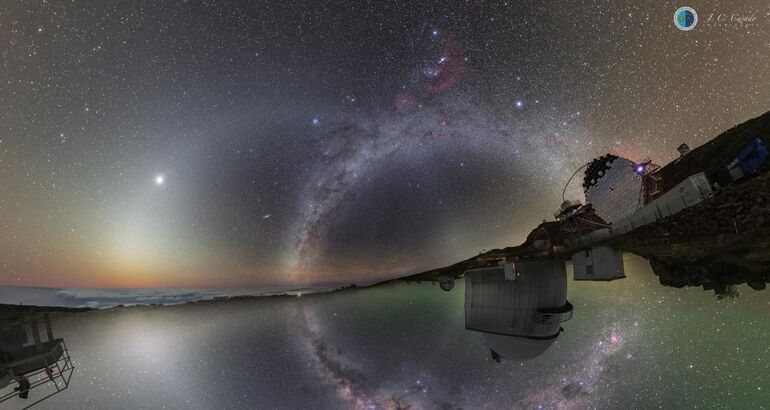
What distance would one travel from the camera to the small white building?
57.7 feet

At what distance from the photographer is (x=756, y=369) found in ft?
98.0

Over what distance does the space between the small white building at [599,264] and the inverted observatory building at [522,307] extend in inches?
65.9

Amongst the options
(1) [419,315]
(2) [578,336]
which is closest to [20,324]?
(2) [578,336]

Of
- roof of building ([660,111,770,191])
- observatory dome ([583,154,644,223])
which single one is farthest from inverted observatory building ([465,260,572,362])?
roof of building ([660,111,770,191])

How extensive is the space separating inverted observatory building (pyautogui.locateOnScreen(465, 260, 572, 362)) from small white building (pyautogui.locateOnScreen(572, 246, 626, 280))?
1.67 metres

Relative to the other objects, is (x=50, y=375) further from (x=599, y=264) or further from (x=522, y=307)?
(x=599, y=264)

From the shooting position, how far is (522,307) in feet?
64.9

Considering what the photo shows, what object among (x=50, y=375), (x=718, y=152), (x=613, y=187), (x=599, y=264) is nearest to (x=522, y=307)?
(x=599, y=264)

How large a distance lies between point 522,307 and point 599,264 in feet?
18.0

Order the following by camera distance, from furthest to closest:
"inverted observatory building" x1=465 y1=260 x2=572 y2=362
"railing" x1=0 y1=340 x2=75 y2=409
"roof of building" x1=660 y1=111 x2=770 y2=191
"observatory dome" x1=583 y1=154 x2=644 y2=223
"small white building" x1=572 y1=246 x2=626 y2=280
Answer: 1. "roof of building" x1=660 y1=111 x2=770 y2=191
2. "observatory dome" x1=583 y1=154 x2=644 y2=223
3. "inverted observatory building" x1=465 y1=260 x2=572 y2=362
4. "small white building" x1=572 y1=246 x2=626 y2=280
5. "railing" x1=0 y1=340 x2=75 y2=409

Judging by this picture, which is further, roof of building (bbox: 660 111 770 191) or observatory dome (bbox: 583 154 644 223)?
roof of building (bbox: 660 111 770 191)

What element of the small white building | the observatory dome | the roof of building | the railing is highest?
the roof of building

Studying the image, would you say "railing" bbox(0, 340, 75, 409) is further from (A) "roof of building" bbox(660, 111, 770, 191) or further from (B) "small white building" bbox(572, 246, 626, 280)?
(A) "roof of building" bbox(660, 111, 770, 191)

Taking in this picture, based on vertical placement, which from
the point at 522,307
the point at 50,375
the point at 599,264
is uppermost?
the point at 599,264
